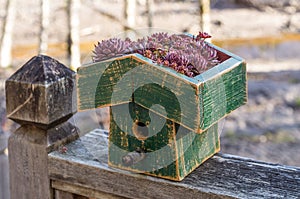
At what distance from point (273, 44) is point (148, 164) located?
8.94m

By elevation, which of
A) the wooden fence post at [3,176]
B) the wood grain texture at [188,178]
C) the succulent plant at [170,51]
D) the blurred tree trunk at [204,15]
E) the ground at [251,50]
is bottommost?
the ground at [251,50]

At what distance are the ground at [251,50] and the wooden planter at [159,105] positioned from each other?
110 millimetres

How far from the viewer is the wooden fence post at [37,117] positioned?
1.29 metres

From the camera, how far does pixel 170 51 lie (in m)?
1.11

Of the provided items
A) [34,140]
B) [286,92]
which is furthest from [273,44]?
[34,140]

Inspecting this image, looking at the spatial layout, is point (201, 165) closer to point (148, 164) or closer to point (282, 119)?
point (148, 164)

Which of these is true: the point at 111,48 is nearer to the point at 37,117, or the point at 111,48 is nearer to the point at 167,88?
the point at 167,88

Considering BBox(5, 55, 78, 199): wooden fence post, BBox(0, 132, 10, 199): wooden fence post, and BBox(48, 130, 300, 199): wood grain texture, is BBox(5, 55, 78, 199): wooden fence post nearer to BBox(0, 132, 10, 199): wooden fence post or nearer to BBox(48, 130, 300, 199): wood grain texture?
BBox(48, 130, 300, 199): wood grain texture

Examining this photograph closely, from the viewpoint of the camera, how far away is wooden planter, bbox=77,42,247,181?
106cm

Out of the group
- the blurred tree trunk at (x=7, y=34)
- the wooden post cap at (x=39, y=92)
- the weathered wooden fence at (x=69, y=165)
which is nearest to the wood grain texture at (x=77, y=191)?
the weathered wooden fence at (x=69, y=165)

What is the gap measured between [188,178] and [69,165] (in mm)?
327

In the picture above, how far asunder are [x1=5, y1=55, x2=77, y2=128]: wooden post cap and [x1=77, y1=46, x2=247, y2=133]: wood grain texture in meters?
0.13

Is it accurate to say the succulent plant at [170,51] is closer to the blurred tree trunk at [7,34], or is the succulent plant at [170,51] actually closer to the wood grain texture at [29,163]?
the wood grain texture at [29,163]

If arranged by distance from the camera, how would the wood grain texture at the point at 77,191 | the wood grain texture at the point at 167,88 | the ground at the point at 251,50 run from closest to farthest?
the wood grain texture at the point at 167,88 → the wood grain texture at the point at 77,191 → the ground at the point at 251,50
